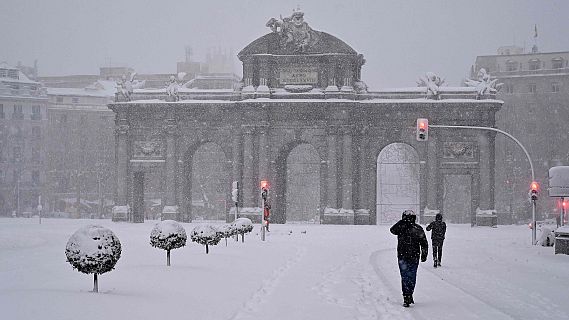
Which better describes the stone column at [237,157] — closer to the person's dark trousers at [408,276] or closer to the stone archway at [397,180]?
the stone archway at [397,180]

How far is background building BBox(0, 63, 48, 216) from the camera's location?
9906cm

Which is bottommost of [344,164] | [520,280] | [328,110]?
[520,280]

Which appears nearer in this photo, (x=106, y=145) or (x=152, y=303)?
(x=152, y=303)

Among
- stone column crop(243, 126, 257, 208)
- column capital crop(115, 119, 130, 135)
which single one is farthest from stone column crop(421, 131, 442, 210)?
column capital crop(115, 119, 130, 135)

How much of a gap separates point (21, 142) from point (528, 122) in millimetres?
62450

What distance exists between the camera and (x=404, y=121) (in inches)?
2405

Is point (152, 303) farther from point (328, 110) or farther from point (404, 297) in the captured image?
point (328, 110)

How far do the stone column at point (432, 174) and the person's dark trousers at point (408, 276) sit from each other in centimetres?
4464

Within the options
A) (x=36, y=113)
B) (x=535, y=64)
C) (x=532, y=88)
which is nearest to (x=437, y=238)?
(x=532, y=88)

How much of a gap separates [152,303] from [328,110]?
4681 centimetres

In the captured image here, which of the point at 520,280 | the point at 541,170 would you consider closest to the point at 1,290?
the point at 520,280

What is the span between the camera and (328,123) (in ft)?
200

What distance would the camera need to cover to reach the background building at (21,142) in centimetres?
9906

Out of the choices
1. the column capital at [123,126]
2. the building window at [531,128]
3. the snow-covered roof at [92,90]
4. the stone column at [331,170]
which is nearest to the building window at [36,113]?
the snow-covered roof at [92,90]
